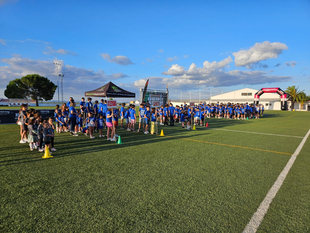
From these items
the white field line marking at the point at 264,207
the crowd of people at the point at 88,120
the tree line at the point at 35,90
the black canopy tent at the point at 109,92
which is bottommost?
the white field line marking at the point at 264,207

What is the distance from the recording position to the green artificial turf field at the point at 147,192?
2.71 meters

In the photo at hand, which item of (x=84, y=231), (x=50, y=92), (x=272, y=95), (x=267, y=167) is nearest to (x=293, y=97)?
(x=272, y=95)

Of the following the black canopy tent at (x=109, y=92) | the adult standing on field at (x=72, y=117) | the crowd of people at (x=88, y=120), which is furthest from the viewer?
the black canopy tent at (x=109, y=92)

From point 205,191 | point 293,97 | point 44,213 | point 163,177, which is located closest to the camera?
point 44,213

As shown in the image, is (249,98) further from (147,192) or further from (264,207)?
(147,192)

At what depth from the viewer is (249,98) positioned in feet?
192

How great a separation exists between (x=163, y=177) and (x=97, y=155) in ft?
9.41

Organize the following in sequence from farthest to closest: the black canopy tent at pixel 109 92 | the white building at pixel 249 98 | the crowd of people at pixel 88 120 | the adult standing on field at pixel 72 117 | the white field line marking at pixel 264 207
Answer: the white building at pixel 249 98
the black canopy tent at pixel 109 92
the adult standing on field at pixel 72 117
the crowd of people at pixel 88 120
the white field line marking at pixel 264 207

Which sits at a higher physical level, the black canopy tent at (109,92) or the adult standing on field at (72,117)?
the black canopy tent at (109,92)

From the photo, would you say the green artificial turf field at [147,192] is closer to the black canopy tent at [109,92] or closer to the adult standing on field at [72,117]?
the adult standing on field at [72,117]

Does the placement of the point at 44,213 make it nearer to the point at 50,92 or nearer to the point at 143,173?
the point at 143,173

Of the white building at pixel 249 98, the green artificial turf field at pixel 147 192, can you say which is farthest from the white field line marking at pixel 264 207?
the white building at pixel 249 98

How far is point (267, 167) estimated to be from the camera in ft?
17.1

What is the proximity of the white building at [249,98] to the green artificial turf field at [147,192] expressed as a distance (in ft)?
169
